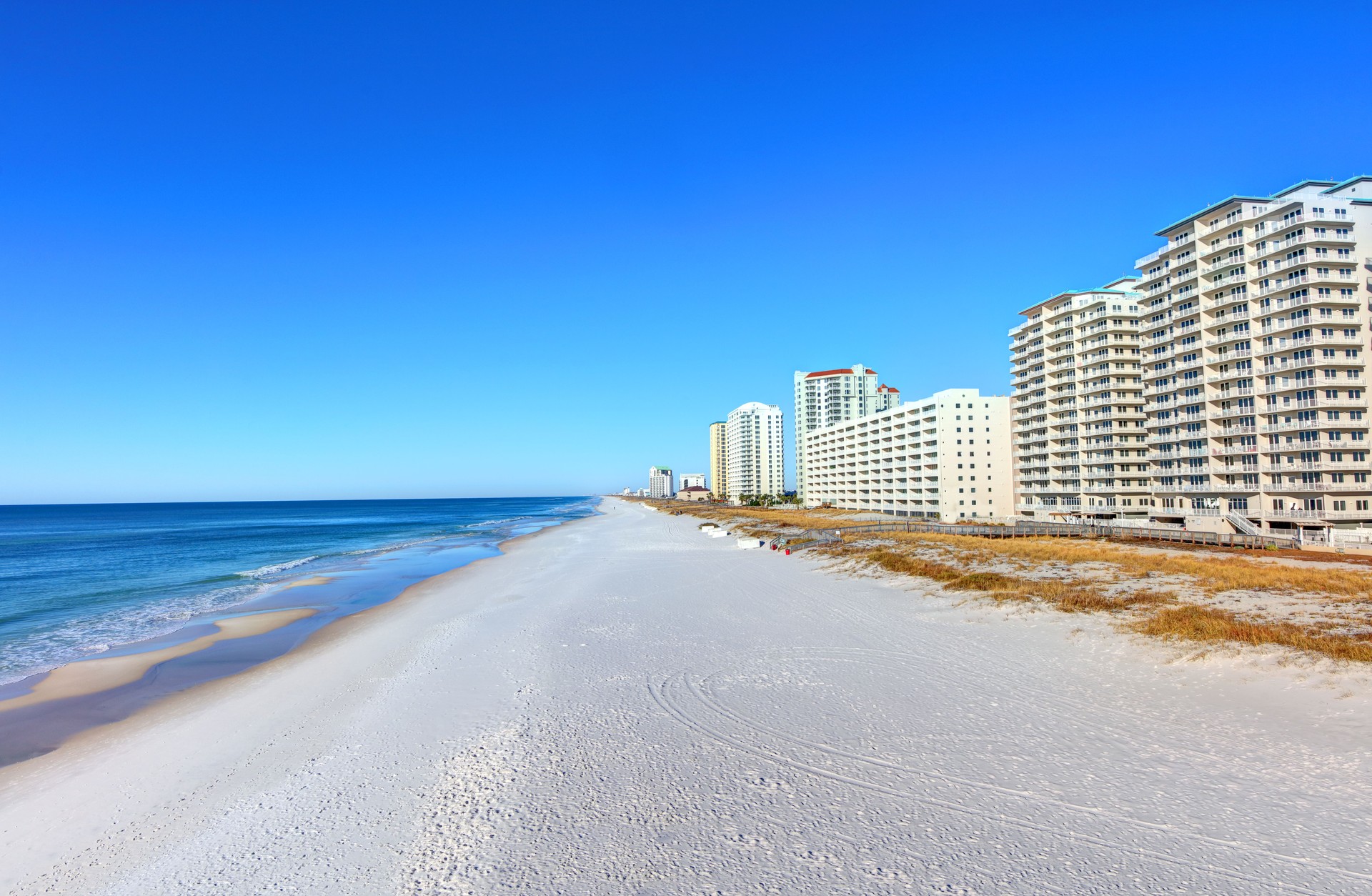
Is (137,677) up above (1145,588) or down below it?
below

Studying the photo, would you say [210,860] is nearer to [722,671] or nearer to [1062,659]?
[722,671]

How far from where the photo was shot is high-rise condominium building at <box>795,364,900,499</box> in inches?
6491

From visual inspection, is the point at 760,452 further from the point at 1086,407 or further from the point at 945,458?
the point at 1086,407

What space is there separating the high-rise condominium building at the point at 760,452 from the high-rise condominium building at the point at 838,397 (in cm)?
2772

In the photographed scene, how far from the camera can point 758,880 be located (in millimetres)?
5992

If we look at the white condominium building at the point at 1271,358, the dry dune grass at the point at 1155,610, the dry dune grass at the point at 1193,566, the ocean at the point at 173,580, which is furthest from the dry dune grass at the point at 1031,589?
the white condominium building at the point at 1271,358

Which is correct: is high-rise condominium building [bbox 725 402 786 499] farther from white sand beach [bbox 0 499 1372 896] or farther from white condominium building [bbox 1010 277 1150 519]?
white sand beach [bbox 0 499 1372 896]

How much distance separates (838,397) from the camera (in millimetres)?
166375

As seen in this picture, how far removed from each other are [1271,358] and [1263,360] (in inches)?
20.1

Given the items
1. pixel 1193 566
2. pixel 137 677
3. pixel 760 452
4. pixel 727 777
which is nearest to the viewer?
pixel 727 777

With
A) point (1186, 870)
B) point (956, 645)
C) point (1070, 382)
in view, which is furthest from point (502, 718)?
point (1070, 382)

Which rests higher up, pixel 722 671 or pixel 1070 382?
pixel 1070 382

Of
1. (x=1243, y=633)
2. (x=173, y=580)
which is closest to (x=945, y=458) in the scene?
(x=1243, y=633)

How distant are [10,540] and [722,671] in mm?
97317
